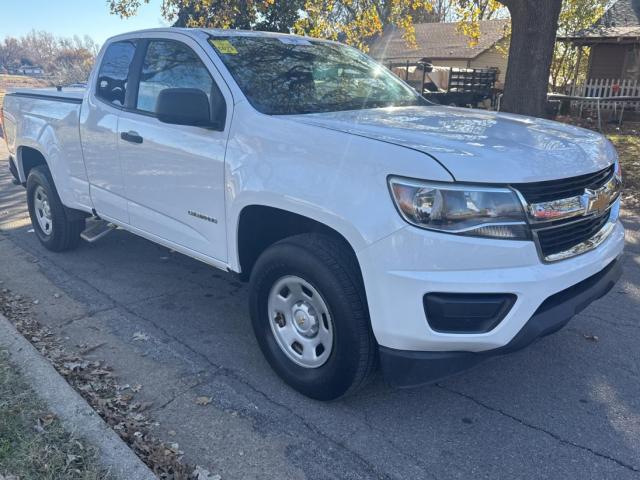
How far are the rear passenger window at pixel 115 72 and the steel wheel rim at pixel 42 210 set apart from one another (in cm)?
149

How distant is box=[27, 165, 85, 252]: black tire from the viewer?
5.30m

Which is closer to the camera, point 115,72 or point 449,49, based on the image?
point 115,72

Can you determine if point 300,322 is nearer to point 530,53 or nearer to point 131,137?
point 131,137

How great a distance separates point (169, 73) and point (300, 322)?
2078mm

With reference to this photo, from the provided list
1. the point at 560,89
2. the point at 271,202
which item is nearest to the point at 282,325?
the point at 271,202

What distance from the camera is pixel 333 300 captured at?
2.68 meters

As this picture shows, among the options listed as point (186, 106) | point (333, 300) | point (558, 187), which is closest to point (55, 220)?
point (186, 106)

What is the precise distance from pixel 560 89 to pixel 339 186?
22.3 m

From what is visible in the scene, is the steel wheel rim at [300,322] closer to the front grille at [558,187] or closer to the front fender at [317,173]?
the front fender at [317,173]

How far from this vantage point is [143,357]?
3594 mm

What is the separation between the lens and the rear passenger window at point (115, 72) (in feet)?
14.3

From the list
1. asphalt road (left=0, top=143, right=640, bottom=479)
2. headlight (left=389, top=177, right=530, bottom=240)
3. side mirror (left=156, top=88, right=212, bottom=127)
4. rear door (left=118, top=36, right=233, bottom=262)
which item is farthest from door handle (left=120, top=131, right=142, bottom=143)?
headlight (left=389, top=177, right=530, bottom=240)

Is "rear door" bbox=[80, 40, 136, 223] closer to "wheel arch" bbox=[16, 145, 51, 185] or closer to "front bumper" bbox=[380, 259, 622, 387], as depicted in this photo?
"wheel arch" bbox=[16, 145, 51, 185]

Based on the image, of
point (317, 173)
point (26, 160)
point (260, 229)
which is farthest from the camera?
point (26, 160)
